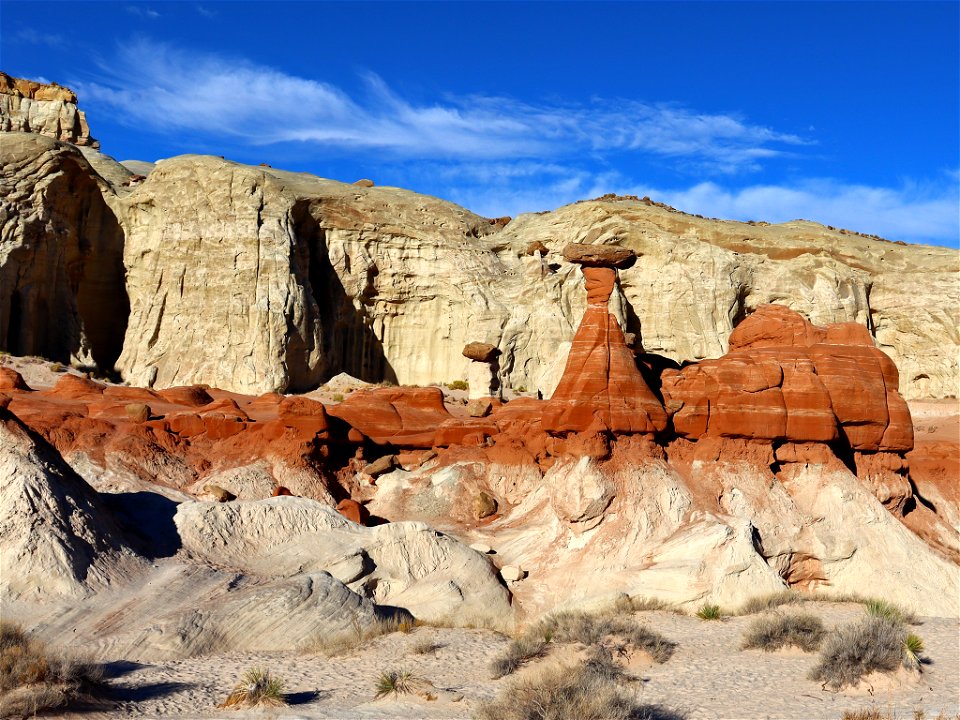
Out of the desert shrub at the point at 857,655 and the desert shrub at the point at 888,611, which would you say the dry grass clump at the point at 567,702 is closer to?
the desert shrub at the point at 857,655

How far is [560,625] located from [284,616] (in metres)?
3.90

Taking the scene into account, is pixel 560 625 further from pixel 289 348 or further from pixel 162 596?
pixel 289 348

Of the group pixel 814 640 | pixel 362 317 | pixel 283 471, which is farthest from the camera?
pixel 362 317

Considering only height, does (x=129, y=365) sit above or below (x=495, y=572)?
above

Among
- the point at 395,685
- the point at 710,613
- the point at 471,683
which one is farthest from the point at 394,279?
the point at 395,685

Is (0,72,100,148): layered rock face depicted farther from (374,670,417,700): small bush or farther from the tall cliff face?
(374,670,417,700): small bush

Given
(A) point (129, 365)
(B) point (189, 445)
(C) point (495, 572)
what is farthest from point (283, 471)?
(A) point (129, 365)

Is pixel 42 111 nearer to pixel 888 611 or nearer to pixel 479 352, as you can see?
pixel 479 352

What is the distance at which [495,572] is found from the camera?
52.1 ft

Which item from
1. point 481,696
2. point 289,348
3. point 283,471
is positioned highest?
point 289,348

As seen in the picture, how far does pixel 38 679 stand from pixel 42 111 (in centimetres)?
4746

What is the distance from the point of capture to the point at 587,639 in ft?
40.5

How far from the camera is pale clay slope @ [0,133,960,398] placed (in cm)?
3712

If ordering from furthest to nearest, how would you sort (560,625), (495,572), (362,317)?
(362,317)
(495,572)
(560,625)
